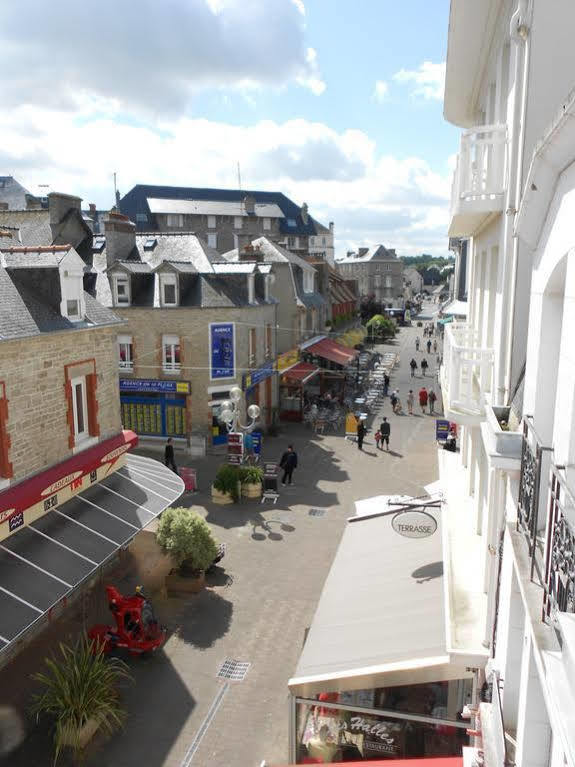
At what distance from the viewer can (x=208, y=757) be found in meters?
8.93

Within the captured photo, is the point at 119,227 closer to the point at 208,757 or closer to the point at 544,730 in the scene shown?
the point at 208,757

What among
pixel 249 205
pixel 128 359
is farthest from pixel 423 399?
pixel 249 205

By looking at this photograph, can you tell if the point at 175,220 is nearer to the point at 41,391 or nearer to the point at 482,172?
the point at 41,391

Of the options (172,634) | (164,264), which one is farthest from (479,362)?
(164,264)

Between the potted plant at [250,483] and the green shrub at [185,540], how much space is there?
5.85 m

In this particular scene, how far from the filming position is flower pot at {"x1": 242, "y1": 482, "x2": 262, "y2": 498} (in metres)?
19.7

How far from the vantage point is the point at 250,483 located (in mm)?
19734

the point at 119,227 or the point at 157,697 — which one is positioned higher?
the point at 119,227

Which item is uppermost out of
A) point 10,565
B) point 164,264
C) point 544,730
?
point 164,264

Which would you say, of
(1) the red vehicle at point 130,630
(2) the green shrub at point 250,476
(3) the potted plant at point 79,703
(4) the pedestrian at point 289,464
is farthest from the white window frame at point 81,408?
(4) the pedestrian at point 289,464

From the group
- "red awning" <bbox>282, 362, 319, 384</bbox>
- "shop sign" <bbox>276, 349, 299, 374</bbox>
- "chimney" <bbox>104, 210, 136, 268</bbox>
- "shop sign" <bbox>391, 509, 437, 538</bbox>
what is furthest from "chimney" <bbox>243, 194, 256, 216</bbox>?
"shop sign" <bbox>391, 509, 437, 538</bbox>

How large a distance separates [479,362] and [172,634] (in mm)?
8358

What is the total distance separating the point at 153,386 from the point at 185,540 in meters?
12.9

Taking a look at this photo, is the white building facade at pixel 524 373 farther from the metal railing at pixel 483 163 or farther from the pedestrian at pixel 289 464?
the pedestrian at pixel 289 464
